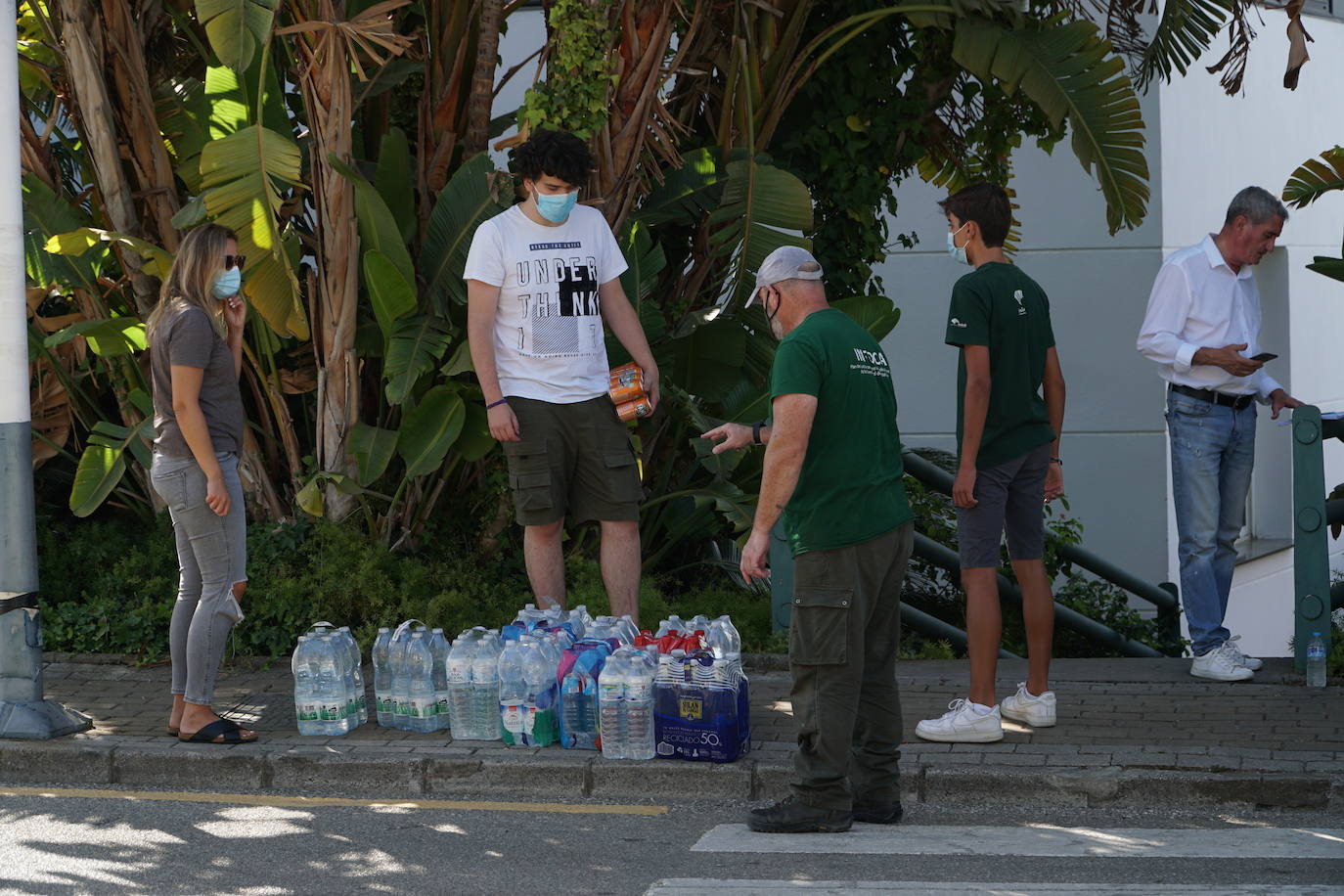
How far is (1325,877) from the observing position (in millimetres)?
4750

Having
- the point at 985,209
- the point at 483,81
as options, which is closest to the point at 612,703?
the point at 985,209

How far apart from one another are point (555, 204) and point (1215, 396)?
10.3 ft

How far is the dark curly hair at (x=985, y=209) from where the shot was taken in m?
6.12

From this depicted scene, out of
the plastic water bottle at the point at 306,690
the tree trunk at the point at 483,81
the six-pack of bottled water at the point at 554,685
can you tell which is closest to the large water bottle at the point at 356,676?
the six-pack of bottled water at the point at 554,685

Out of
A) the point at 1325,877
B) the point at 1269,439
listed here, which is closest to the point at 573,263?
the point at 1325,877

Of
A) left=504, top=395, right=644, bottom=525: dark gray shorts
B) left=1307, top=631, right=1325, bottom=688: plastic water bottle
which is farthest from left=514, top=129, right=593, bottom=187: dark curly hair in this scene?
left=1307, top=631, right=1325, bottom=688: plastic water bottle

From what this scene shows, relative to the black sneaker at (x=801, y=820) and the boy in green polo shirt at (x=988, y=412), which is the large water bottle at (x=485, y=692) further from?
the boy in green polo shirt at (x=988, y=412)

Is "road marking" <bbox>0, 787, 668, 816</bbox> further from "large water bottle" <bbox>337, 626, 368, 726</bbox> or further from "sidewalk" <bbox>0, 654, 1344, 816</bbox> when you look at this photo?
"large water bottle" <bbox>337, 626, 368, 726</bbox>

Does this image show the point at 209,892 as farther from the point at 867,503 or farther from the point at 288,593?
the point at 288,593

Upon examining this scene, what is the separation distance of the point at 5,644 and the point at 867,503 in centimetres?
379

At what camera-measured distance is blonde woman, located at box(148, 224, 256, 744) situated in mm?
6055

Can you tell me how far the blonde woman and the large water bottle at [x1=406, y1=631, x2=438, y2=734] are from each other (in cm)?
68

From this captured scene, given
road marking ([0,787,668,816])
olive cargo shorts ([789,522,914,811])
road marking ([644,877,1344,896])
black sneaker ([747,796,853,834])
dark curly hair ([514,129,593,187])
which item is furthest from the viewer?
dark curly hair ([514,129,593,187])

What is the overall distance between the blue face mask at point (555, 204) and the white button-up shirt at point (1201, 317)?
8.93ft
